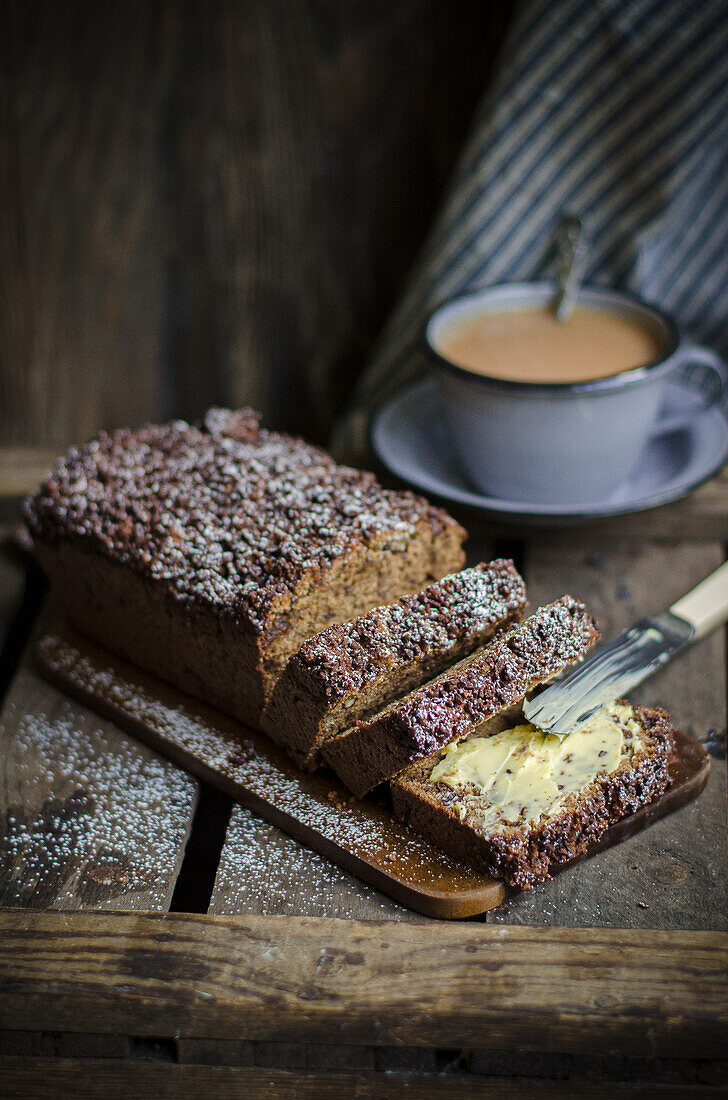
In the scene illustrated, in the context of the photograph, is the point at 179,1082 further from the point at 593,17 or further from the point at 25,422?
the point at 593,17

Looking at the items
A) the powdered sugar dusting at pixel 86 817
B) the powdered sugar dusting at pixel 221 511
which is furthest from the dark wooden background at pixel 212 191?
the powdered sugar dusting at pixel 86 817

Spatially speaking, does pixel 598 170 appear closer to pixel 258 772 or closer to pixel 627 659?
pixel 627 659

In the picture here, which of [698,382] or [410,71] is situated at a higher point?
[410,71]

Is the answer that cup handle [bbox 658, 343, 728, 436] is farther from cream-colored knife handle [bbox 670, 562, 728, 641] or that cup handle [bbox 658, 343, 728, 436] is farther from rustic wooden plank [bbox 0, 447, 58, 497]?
rustic wooden plank [bbox 0, 447, 58, 497]

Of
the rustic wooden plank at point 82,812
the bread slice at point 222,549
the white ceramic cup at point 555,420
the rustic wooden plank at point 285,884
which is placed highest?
the white ceramic cup at point 555,420

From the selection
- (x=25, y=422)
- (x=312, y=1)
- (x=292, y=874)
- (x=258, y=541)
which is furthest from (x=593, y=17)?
(x=292, y=874)

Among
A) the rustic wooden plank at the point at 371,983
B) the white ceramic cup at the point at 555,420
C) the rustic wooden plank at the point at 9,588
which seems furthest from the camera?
the rustic wooden plank at the point at 9,588

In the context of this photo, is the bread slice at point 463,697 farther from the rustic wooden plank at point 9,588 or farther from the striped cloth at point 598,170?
the striped cloth at point 598,170
